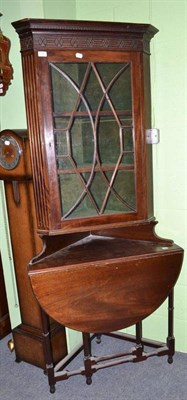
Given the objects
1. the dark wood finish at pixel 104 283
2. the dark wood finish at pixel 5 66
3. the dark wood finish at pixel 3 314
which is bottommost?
the dark wood finish at pixel 3 314

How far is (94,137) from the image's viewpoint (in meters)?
1.60

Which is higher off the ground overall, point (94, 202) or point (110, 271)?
point (94, 202)

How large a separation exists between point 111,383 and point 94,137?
1.43m

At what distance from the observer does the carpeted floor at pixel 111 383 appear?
1.83 m

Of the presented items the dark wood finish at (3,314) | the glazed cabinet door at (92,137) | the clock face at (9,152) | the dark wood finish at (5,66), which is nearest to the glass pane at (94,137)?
the glazed cabinet door at (92,137)

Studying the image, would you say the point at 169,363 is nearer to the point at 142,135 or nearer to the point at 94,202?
the point at 94,202

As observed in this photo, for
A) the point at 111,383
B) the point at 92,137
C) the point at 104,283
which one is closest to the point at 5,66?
the point at 92,137

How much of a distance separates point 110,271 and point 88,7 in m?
1.53

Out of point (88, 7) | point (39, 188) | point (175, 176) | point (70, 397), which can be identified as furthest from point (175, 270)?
point (88, 7)

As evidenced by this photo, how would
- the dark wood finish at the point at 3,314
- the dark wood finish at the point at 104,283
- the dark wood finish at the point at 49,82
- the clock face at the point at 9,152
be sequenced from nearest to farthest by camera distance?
the dark wood finish at the point at 49,82, the dark wood finish at the point at 104,283, the clock face at the point at 9,152, the dark wood finish at the point at 3,314

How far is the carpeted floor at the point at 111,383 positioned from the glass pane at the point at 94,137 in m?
1.05

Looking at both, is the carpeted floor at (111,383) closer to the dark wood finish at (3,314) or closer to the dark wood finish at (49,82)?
the dark wood finish at (3,314)

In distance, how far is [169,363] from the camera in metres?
2.03

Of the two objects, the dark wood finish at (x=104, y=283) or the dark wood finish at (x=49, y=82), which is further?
the dark wood finish at (x=104, y=283)
